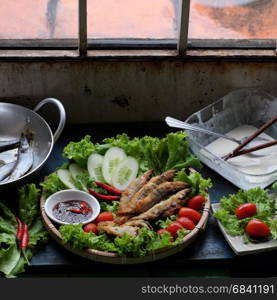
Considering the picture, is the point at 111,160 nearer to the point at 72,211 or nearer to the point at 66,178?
the point at 66,178

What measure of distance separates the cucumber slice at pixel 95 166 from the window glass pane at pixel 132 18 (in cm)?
68

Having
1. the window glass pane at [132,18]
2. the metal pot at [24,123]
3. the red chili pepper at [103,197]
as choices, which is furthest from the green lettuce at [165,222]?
the window glass pane at [132,18]

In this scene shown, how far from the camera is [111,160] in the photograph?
3.29 metres

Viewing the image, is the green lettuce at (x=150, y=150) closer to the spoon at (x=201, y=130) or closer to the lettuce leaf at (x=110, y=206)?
the spoon at (x=201, y=130)

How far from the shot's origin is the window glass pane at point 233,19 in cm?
354

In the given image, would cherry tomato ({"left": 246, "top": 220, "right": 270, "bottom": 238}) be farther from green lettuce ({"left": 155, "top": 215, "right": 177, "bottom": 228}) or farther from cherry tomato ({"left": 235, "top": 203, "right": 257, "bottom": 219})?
green lettuce ({"left": 155, "top": 215, "right": 177, "bottom": 228})

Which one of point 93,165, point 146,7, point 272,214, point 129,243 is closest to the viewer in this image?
point 129,243

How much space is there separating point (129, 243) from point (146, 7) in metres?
1.34

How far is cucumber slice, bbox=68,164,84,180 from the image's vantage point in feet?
10.7

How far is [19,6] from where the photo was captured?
3.42 meters

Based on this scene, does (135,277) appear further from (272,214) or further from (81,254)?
(272,214)

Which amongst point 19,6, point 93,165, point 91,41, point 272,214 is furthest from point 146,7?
point 272,214

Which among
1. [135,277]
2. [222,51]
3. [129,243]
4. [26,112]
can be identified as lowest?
[135,277]

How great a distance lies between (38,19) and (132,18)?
1.60ft
